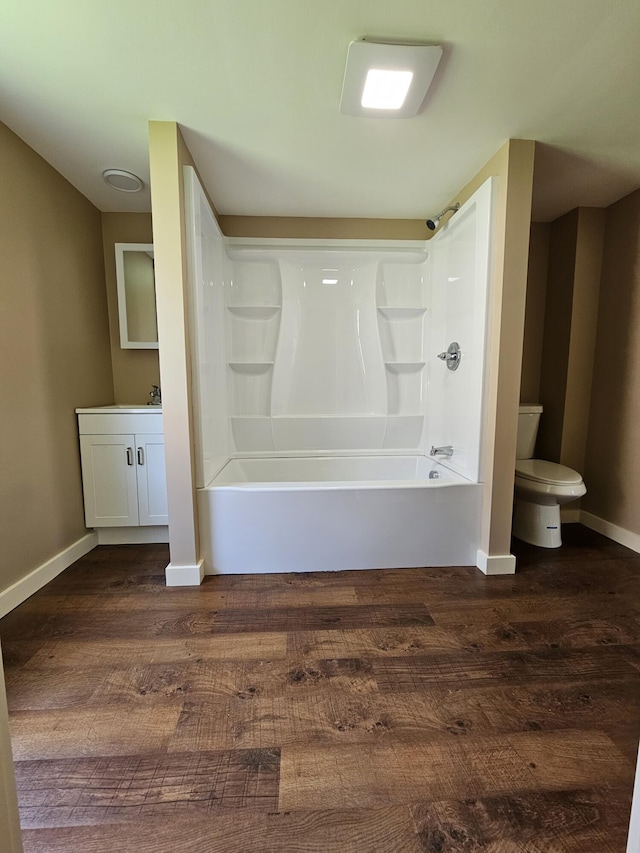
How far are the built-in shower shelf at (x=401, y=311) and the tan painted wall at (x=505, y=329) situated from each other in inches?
35.9

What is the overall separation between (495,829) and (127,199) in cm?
321

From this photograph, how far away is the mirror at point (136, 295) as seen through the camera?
243cm

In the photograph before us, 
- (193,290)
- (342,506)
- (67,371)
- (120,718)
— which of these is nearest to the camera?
(120,718)

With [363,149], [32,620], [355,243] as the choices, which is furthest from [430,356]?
[32,620]

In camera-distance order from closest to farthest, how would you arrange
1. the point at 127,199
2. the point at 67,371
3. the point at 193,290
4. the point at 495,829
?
the point at 495,829
the point at 193,290
the point at 67,371
the point at 127,199

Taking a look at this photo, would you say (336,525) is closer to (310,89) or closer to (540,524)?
(540,524)

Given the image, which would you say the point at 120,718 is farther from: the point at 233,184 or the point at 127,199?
the point at 127,199

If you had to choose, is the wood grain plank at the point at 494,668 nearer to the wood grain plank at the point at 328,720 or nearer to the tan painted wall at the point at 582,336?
the wood grain plank at the point at 328,720

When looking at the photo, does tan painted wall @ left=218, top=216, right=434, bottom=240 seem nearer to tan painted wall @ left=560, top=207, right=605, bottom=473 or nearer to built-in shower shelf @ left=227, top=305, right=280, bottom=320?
built-in shower shelf @ left=227, top=305, right=280, bottom=320

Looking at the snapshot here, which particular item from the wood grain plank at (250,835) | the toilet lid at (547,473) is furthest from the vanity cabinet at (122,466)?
the toilet lid at (547,473)

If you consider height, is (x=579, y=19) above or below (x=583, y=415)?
above

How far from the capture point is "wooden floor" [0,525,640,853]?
828mm

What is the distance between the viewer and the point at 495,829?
82cm

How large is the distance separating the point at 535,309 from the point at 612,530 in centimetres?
165
